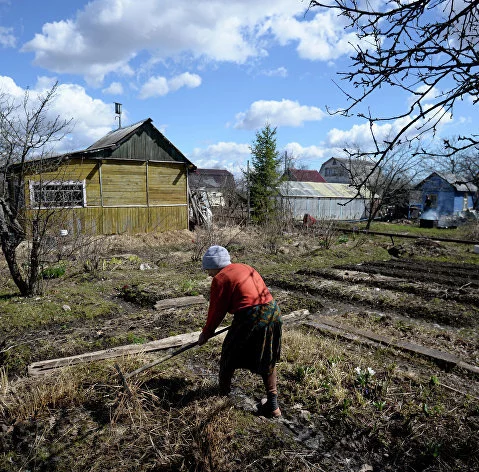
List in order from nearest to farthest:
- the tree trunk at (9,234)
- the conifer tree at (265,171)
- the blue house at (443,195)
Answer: the tree trunk at (9,234), the conifer tree at (265,171), the blue house at (443,195)

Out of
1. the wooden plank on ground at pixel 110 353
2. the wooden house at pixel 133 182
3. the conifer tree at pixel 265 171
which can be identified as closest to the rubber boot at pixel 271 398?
the wooden plank on ground at pixel 110 353

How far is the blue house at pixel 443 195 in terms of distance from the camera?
115 ft

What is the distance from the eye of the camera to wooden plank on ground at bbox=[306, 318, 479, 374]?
15.1ft

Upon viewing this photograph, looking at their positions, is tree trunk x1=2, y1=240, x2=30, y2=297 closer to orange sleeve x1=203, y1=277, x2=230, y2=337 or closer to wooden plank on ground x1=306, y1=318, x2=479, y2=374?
orange sleeve x1=203, y1=277, x2=230, y2=337

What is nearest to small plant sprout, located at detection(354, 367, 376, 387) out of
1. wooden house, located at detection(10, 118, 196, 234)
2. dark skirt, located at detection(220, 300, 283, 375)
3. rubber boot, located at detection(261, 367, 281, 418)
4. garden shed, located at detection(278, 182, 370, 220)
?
rubber boot, located at detection(261, 367, 281, 418)

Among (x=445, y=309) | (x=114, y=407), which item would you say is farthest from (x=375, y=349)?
(x=114, y=407)

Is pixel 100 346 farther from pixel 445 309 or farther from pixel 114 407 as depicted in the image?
pixel 445 309

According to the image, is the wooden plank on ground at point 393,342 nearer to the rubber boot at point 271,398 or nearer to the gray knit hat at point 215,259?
the rubber boot at point 271,398

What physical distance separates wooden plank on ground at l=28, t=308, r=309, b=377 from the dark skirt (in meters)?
1.66

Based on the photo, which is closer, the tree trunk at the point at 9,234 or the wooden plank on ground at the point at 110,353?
the wooden plank on ground at the point at 110,353

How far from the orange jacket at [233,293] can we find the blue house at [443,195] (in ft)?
116

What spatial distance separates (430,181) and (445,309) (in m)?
33.8

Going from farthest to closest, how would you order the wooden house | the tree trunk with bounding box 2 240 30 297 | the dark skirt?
the wooden house → the tree trunk with bounding box 2 240 30 297 → the dark skirt

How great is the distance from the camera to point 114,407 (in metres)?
3.44
